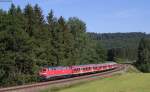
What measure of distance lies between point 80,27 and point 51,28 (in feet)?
140

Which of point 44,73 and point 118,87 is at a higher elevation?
point 44,73

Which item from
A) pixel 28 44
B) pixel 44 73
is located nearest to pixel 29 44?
pixel 28 44

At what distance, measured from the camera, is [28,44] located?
76375 millimetres

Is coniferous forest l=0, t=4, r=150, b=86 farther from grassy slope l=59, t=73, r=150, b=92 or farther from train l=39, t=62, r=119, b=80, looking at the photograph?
grassy slope l=59, t=73, r=150, b=92

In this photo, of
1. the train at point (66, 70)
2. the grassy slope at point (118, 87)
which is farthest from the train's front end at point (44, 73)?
the grassy slope at point (118, 87)

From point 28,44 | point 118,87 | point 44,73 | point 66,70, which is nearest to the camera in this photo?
point 118,87

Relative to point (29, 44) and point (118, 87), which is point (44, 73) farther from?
point (118, 87)

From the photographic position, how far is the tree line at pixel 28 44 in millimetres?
73000

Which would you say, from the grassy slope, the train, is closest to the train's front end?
the train

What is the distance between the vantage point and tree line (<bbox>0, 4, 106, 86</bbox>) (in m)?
73.0

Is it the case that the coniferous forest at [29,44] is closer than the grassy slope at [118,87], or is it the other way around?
the grassy slope at [118,87]

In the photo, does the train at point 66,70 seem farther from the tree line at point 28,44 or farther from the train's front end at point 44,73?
the tree line at point 28,44

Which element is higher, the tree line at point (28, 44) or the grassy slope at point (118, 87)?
the tree line at point (28, 44)

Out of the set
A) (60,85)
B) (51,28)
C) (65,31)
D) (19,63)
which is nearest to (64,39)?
(65,31)
